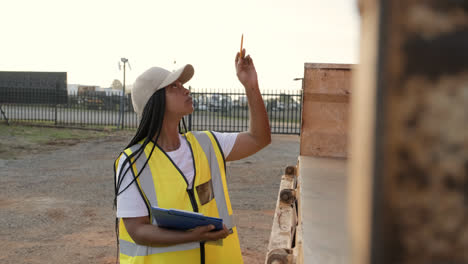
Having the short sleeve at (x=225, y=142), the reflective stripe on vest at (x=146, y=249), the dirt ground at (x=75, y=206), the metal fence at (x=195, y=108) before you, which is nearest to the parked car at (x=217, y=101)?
the metal fence at (x=195, y=108)

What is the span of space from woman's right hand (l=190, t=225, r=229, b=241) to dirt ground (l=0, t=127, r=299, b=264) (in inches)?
128

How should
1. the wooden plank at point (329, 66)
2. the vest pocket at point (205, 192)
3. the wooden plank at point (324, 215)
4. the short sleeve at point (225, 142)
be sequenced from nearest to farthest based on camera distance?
the wooden plank at point (324, 215) → the vest pocket at point (205, 192) → the short sleeve at point (225, 142) → the wooden plank at point (329, 66)

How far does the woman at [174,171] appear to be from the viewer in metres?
2.16

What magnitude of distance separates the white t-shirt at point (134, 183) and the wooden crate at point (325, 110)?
2.36 meters

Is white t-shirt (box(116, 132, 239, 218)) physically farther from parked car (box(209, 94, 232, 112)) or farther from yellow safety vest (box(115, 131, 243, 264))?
parked car (box(209, 94, 232, 112))

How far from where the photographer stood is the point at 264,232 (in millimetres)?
6258

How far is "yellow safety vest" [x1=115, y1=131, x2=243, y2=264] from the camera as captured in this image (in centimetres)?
218

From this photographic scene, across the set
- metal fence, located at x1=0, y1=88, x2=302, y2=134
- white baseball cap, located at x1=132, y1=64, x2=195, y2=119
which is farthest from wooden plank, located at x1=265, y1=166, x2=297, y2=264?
metal fence, located at x1=0, y1=88, x2=302, y2=134

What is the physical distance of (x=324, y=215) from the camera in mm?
2189

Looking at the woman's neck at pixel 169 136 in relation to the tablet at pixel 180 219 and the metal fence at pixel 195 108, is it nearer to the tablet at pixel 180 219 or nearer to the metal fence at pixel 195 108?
the tablet at pixel 180 219

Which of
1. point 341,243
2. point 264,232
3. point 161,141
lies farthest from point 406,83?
point 264,232

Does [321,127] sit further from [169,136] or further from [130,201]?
[130,201]

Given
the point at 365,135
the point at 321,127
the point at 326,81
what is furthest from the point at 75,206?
the point at 365,135

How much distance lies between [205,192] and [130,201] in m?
0.38
